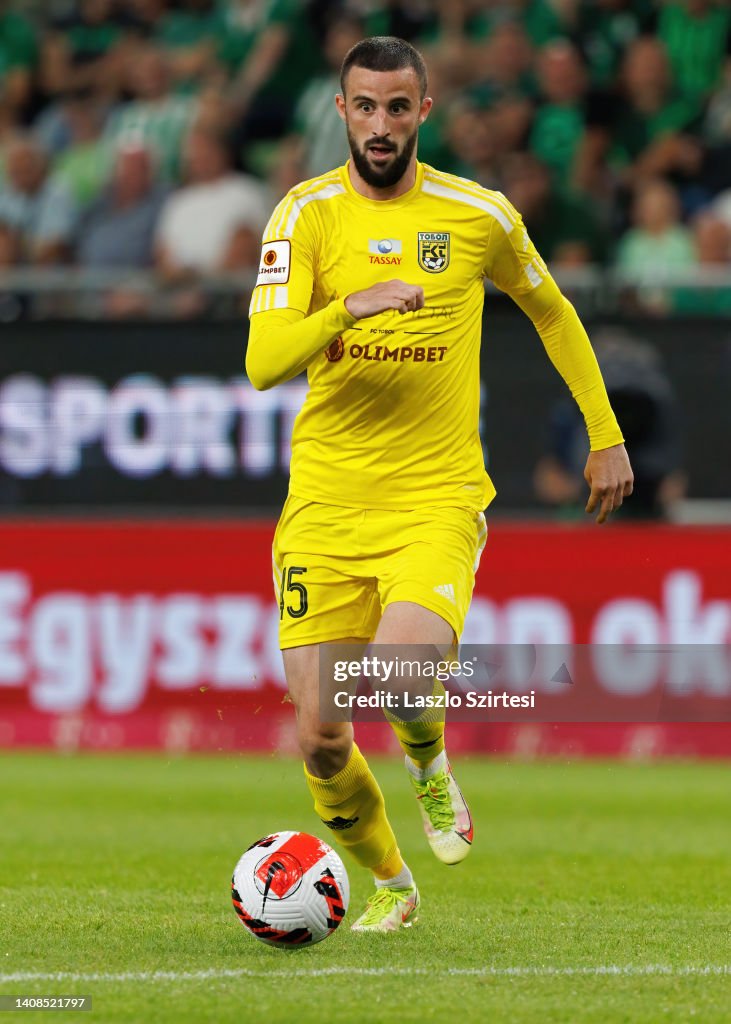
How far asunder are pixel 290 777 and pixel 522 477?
2.45m

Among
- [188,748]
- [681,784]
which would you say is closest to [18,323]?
Answer: [188,748]

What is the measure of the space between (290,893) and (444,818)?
88 cm

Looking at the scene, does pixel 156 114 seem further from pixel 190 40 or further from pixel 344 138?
pixel 344 138

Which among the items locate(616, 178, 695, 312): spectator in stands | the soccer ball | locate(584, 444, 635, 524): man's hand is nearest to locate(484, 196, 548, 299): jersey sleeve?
locate(584, 444, 635, 524): man's hand

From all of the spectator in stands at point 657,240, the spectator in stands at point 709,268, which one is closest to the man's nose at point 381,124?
the spectator in stands at point 709,268

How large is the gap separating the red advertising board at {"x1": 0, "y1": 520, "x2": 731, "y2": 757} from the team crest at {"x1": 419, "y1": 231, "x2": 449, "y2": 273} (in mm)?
6262

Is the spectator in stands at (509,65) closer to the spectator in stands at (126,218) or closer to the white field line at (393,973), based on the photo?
the spectator in stands at (126,218)

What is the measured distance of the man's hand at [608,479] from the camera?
6582mm

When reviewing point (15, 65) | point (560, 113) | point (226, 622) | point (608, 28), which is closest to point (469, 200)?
point (226, 622)

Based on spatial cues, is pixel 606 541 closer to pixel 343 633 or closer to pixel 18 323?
pixel 18 323

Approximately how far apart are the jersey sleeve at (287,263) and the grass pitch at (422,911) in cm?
205

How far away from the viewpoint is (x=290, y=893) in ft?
19.6

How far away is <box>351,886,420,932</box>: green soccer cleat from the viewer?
6.47 metres

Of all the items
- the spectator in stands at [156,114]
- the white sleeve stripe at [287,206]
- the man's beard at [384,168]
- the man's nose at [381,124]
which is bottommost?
the white sleeve stripe at [287,206]
